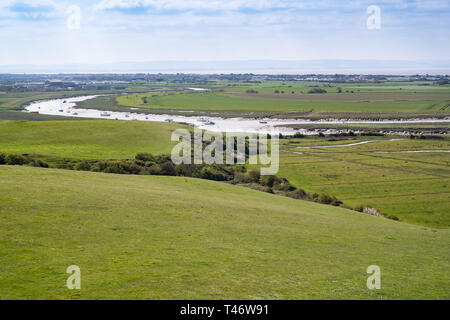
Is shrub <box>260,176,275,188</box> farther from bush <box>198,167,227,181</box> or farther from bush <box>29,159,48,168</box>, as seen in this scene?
bush <box>29,159,48,168</box>

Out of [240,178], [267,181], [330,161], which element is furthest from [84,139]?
[330,161]

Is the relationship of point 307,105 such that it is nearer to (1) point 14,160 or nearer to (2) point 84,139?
(2) point 84,139

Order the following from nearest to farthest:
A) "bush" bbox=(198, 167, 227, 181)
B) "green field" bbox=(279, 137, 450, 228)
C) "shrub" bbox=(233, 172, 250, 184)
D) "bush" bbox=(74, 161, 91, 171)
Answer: "bush" bbox=(74, 161, 91, 171), "green field" bbox=(279, 137, 450, 228), "bush" bbox=(198, 167, 227, 181), "shrub" bbox=(233, 172, 250, 184)

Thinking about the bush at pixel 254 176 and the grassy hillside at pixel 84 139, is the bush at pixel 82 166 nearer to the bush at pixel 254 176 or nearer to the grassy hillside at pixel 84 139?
the grassy hillside at pixel 84 139

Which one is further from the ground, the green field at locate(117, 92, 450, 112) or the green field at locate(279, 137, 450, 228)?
the green field at locate(117, 92, 450, 112)

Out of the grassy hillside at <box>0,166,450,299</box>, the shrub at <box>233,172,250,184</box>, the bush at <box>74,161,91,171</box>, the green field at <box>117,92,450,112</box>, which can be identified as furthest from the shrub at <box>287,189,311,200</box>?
the green field at <box>117,92,450,112</box>

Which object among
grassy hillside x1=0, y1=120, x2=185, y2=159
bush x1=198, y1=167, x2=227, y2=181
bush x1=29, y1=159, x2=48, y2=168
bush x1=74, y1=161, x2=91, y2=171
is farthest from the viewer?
grassy hillside x1=0, y1=120, x2=185, y2=159

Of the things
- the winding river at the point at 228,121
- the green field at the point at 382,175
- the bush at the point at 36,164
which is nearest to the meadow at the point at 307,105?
the winding river at the point at 228,121

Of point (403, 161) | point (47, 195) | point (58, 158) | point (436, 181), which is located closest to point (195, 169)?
point (58, 158)
